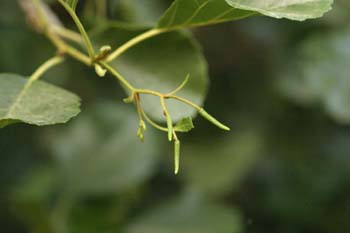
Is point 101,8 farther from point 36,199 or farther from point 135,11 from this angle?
point 36,199

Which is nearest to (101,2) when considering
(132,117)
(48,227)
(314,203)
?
(132,117)

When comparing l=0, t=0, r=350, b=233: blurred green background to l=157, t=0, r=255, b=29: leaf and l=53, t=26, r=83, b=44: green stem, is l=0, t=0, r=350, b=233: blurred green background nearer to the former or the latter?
l=53, t=26, r=83, b=44: green stem

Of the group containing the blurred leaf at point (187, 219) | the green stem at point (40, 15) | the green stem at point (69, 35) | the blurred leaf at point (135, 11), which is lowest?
the blurred leaf at point (187, 219)

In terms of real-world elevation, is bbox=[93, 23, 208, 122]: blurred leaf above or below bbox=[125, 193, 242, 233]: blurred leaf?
above

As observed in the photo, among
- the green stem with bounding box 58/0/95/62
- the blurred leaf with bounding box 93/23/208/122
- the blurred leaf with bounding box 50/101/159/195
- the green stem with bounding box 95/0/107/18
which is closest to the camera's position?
the green stem with bounding box 58/0/95/62

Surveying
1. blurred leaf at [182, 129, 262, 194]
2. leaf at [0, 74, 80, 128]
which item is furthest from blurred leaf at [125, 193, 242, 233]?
leaf at [0, 74, 80, 128]

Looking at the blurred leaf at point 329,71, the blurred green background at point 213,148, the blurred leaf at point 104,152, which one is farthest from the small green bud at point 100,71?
the blurred leaf at point 329,71

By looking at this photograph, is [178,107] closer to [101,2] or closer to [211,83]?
[101,2]

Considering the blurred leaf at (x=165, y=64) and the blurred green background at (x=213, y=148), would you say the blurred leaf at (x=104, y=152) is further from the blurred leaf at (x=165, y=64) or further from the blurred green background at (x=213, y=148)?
the blurred leaf at (x=165, y=64)
